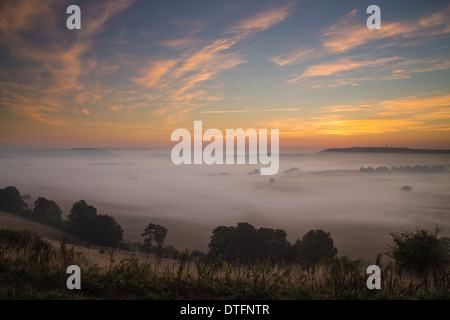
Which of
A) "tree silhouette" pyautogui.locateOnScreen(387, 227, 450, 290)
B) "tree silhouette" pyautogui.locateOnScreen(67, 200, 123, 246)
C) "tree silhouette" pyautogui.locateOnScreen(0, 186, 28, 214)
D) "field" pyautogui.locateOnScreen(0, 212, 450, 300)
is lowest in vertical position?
"tree silhouette" pyautogui.locateOnScreen(67, 200, 123, 246)

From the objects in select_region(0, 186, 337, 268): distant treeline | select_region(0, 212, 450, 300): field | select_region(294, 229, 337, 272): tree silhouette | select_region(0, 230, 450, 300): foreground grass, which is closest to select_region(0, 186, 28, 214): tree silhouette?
select_region(0, 186, 337, 268): distant treeline

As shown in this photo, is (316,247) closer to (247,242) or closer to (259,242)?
(259,242)

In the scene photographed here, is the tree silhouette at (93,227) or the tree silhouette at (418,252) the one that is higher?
the tree silhouette at (418,252)

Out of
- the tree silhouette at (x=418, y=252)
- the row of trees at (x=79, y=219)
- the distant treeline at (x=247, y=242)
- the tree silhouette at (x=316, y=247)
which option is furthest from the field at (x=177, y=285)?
the row of trees at (x=79, y=219)

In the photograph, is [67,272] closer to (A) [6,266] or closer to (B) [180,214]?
(A) [6,266]

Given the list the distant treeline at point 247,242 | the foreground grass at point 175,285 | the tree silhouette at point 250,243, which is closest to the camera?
the foreground grass at point 175,285

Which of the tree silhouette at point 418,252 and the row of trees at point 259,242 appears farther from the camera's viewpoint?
the row of trees at point 259,242

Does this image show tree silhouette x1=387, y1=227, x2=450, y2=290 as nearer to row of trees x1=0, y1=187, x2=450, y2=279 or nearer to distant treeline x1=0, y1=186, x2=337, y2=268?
row of trees x1=0, y1=187, x2=450, y2=279

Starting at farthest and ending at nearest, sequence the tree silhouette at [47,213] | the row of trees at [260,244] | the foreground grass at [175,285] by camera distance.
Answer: the tree silhouette at [47,213] → the row of trees at [260,244] → the foreground grass at [175,285]

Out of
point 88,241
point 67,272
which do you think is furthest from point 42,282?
point 88,241

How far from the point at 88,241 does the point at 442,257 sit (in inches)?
2525

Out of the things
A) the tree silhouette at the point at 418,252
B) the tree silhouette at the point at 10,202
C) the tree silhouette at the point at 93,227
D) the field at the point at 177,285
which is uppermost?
the field at the point at 177,285

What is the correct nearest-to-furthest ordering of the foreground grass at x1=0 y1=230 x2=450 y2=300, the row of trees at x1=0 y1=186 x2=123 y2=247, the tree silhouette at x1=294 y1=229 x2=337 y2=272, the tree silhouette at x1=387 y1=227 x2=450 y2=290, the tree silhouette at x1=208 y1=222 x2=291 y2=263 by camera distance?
the foreground grass at x1=0 y1=230 x2=450 y2=300
the tree silhouette at x1=387 y1=227 x2=450 y2=290
the tree silhouette at x1=294 y1=229 x2=337 y2=272
the tree silhouette at x1=208 y1=222 x2=291 y2=263
the row of trees at x1=0 y1=186 x2=123 y2=247

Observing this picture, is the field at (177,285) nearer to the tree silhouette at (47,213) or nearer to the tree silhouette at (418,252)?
the tree silhouette at (418,252)
